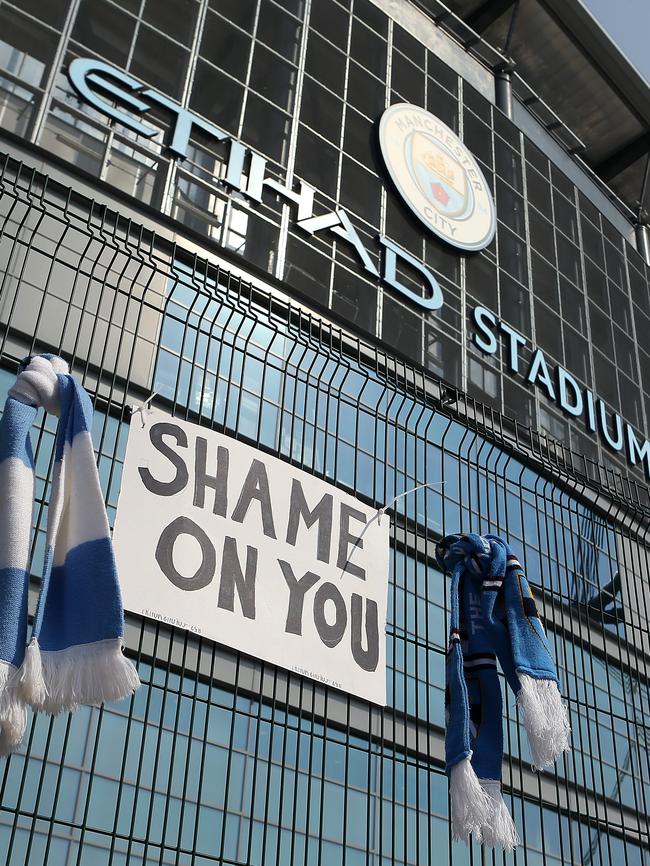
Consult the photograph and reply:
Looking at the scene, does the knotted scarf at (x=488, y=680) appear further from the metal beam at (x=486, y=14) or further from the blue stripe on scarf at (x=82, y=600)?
the metal beam at (x=486, y=14)

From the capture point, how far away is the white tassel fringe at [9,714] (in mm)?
3211

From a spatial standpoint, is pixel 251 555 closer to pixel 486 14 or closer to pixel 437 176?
pixel 437 176

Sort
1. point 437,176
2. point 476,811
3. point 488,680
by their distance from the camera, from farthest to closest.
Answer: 1. point 437,176
2. point 488,680
3. point 476,811

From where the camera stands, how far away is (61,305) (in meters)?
13.3

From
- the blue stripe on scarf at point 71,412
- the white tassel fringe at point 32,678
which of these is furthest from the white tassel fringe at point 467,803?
the blue stripe on scarf at point 71,412

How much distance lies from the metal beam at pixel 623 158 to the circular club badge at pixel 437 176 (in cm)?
750

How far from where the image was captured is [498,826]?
4.50m

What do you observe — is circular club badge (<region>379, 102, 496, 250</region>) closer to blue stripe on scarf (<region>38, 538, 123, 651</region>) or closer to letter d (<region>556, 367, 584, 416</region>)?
letter d (<region>556, 367, 584, 416</region>)

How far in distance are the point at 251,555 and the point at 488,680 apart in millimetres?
1234

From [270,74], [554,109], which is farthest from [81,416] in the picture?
[554,109]

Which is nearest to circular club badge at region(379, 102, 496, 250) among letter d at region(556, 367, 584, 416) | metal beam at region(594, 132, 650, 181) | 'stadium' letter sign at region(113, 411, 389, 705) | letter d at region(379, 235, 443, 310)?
letter d at region(379, 235, 443, 310)

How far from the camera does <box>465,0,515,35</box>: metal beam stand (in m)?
23.5

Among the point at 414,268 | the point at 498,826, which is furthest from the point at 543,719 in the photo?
the point at 414,268

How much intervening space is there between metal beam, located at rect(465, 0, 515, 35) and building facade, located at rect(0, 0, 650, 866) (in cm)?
115
